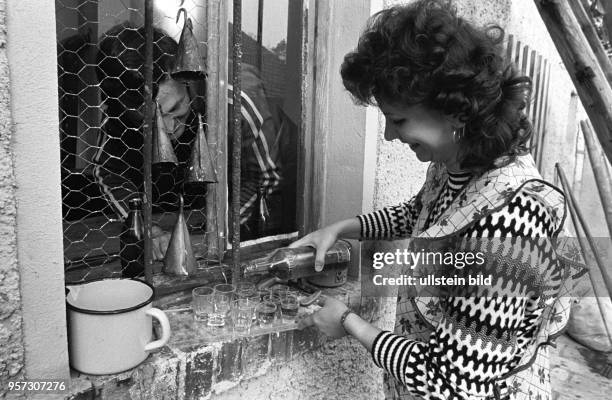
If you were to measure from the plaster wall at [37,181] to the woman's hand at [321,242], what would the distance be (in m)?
0.71

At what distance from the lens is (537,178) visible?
0.89 metres

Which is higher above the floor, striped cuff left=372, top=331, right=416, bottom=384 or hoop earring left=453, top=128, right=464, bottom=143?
hoop earring left=453, top=128, right=464, bottom=143

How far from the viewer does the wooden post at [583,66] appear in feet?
4.28

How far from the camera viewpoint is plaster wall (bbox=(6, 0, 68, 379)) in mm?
737

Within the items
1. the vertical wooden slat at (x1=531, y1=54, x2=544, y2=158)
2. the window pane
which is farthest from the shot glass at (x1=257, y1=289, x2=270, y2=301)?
the vertical wooden slat at (x1=531, y1=54, x2=544, y2=158)

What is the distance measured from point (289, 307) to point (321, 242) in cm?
22

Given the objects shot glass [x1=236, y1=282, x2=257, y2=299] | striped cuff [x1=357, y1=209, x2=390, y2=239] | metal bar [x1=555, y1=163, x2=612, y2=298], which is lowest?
metal bar [x1=555, y1=163, x2=612, y2=298]

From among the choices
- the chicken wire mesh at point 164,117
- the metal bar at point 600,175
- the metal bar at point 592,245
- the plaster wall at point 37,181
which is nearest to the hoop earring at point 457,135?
the chicken wire mesh at point 164,117

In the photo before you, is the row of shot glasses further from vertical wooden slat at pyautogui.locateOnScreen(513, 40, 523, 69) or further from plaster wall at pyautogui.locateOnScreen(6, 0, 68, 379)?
vertical wooden slat at pyautogui.locateOnScreen(513, 40, 523, 69)

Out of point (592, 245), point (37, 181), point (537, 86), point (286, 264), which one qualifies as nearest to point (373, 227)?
point (286, 264)

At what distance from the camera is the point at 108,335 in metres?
0.90

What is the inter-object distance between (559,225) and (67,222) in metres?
1.16

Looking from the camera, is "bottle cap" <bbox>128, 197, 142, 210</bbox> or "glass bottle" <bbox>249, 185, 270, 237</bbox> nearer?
"bottle cap" <bbox>128, 197, 142, 210</bbox>

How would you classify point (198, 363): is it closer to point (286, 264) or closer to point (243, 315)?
point (243, 315)
